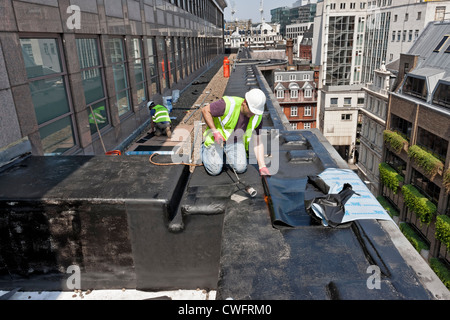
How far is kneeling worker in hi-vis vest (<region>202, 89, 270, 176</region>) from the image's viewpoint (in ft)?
15.2

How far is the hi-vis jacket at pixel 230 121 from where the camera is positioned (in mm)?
4751

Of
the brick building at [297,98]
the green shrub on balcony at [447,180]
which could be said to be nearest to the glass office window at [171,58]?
the green shrub on balcony at [447,180]

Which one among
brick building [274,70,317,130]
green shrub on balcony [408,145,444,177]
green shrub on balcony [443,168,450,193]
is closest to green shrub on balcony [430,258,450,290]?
green shrub on balcony [443,168,450,193]

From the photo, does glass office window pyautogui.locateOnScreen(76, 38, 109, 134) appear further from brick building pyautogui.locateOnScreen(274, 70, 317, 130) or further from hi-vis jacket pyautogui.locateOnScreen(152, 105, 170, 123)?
brick building pyautogui.locateOnScreen(274, 70, 317, 130)

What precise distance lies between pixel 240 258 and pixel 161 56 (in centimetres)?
1596

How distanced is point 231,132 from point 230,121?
0.63 feet

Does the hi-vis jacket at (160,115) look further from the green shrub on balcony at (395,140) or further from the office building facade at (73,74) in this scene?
the green shrub on balcony at (395,140)

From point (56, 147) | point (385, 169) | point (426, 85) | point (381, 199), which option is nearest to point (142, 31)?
point (56, 147)

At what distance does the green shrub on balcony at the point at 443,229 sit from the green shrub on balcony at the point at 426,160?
119 inches

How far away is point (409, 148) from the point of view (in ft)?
78.8

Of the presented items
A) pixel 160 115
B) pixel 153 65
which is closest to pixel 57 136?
pixel 160 115

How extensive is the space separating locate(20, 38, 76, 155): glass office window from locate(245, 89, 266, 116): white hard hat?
4.77m

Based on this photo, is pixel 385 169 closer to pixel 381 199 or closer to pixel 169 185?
pixel 381 199

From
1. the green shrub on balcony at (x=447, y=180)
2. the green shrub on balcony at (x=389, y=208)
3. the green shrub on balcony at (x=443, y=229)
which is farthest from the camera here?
the green shrub on balcony at (x=389, y=208)
